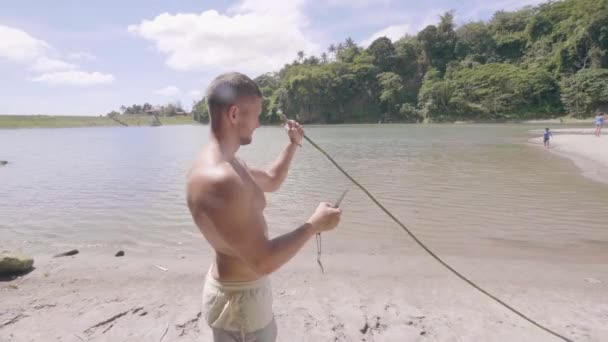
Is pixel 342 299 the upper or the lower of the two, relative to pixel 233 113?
lower

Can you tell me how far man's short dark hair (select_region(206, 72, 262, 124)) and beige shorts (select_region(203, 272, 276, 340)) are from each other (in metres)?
0.78

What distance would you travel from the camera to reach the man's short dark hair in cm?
181

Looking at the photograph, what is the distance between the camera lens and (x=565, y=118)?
64125mm

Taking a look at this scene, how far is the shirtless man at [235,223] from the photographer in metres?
1.58

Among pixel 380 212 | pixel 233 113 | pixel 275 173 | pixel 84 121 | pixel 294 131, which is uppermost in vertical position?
pixel 84 121

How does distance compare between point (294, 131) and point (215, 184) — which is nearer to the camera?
point (215, 184)

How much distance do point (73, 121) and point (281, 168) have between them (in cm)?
13683

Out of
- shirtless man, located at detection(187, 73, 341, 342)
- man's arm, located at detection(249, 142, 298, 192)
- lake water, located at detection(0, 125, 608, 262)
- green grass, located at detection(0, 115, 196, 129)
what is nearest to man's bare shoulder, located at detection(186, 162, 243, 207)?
shirtless man, located at detection(187, 73, 341, 342)

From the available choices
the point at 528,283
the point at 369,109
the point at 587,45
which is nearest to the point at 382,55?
the point at 369,109

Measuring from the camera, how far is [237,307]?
1.85 m

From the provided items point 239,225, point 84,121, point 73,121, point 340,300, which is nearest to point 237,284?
point 239,225

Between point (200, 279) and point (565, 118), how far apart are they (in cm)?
7355

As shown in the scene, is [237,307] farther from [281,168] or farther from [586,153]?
[586,153]

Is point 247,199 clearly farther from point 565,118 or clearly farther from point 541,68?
point 541,68
